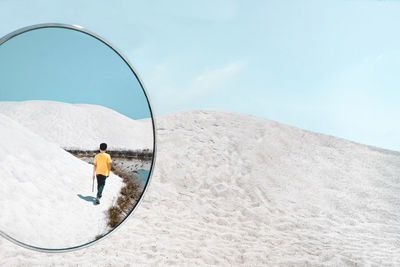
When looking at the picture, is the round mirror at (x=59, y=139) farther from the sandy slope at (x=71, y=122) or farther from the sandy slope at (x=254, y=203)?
the sandy slope at (x=254, y=203)

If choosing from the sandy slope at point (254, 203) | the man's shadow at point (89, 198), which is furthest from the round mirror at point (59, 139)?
the sandy slope at point (254, 203)

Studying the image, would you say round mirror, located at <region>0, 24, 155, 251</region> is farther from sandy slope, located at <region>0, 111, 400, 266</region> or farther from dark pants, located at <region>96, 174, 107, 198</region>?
sandy slope, located at <region>0, 111, 400, 266</region>

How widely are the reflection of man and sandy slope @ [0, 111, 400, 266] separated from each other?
178cm

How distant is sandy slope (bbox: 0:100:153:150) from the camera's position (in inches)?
85.7

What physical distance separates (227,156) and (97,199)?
20.0 feet

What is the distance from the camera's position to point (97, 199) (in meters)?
2.24

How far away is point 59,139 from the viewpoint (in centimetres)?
219

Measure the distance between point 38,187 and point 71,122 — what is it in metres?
0.47

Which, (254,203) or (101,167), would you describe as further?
(254,203)

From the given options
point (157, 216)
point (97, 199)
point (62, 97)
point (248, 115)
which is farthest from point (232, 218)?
point (248, 115)

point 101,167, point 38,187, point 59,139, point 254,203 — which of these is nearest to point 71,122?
point 59,139

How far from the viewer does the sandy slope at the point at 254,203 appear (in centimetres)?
418

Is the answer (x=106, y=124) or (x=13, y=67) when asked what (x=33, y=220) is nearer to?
(x=106, y=124)

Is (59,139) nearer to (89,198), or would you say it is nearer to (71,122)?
(71,122)
